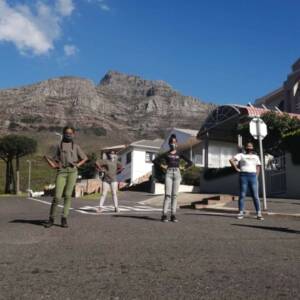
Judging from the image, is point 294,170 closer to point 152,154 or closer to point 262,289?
point 262,289

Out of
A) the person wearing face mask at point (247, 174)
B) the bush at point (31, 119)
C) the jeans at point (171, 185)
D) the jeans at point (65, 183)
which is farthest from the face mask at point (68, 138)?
the bush at point (31, 119)

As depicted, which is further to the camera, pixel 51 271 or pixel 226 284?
pixel 51 271

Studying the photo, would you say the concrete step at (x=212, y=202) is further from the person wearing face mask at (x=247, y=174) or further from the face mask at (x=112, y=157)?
the person wearing face mask at (x=247, y=174)

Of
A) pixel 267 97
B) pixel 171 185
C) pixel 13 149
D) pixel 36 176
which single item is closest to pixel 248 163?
pixel 171 185

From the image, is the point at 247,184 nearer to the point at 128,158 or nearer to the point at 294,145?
the point at 294,145

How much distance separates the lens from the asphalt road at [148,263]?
4.05 m

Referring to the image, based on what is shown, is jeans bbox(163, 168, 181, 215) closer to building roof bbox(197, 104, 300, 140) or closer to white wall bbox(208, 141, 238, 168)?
building roof bbox(197, 104, 300, 140)

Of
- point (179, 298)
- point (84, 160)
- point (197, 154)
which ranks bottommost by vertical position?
point (179, 298)

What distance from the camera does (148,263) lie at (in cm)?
518

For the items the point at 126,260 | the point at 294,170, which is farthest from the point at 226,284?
the point at 294,170

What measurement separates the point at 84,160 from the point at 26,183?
210ft

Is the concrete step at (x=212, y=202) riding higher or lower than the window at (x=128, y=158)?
lower

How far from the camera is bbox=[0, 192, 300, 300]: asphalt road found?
405 cm

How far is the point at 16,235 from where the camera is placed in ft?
24.1
